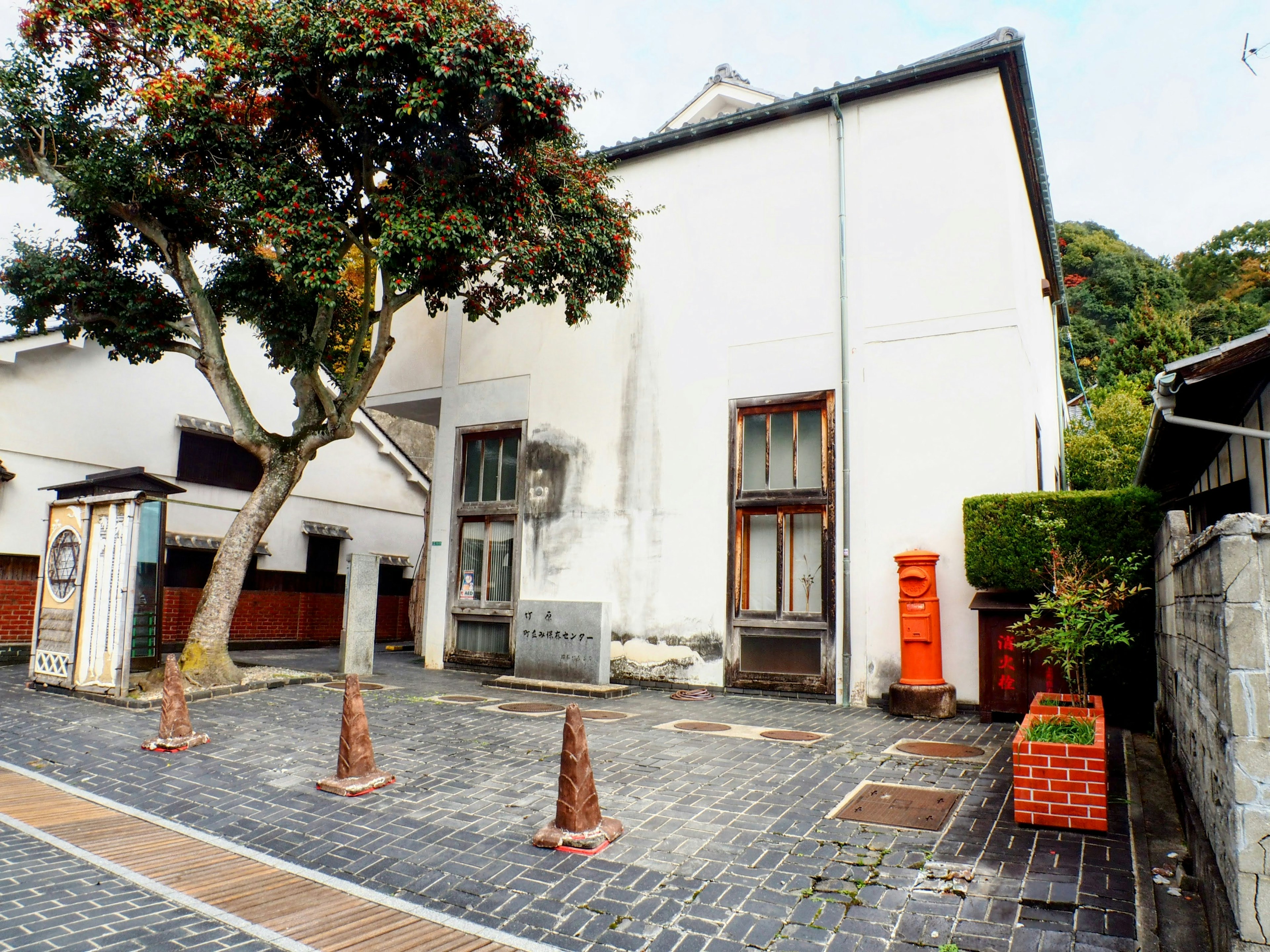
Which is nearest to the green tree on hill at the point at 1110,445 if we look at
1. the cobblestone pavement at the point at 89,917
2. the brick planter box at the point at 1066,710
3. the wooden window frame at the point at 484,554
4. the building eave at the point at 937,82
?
the building eave at the point at 937,82

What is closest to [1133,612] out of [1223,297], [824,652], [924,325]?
[824,652]

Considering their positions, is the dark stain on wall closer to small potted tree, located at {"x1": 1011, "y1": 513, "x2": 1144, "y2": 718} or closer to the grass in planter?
small potted tree, located at {"x1": 1011, "y1": 513, "x2": 1144, "y2": 718}

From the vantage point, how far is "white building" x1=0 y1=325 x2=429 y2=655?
14703 mm

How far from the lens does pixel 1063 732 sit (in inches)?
217

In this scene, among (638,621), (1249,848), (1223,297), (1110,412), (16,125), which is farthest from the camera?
(1223,297)

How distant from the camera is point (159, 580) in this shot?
1184 cm

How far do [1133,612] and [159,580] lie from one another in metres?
12.8

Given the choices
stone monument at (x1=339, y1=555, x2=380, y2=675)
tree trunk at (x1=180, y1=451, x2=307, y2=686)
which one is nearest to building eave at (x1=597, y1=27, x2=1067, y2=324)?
tree trunk at (x1=180, y1=451, x2=307, y2=686)

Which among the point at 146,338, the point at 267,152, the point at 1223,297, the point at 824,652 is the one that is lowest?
the point at 824,652

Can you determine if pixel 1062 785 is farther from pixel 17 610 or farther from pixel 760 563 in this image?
pixel 17 610

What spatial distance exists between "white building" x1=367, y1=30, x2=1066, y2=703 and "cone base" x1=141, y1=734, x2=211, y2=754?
6.25 m

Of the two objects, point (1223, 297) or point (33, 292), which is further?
point (1223, 297)

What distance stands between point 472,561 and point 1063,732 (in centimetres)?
1080

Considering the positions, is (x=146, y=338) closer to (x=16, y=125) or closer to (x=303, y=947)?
(x=16, y=125)
